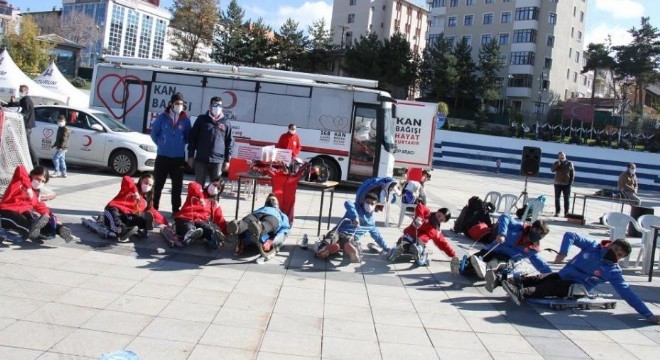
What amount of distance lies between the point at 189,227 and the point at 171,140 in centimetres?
208

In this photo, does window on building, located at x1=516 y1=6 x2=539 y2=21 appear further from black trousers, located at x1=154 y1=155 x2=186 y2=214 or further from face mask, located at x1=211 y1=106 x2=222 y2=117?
black trousers, located at x1=154 y1=155 x2=186 y2=214

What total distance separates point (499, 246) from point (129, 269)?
4.64 metres

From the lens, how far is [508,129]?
49.9m

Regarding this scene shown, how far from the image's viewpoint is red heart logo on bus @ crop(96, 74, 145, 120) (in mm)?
17297

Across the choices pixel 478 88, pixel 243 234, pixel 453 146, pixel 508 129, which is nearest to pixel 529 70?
pixel 478 88

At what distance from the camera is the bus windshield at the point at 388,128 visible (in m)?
16.3

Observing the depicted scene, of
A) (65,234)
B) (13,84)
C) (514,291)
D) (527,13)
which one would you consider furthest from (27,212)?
(527,13)

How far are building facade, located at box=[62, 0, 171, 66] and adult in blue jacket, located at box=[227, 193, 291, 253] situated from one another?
96.1m

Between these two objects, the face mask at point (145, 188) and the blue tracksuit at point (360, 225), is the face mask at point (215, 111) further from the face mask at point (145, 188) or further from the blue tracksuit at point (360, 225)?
the blue tracksuit at point (360, 225)

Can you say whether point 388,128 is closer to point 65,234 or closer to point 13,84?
point 65,234

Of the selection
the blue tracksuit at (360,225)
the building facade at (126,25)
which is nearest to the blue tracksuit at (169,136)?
the blue tracksuit at (360,225)

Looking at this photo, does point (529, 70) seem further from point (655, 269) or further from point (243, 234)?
point (243, 234)

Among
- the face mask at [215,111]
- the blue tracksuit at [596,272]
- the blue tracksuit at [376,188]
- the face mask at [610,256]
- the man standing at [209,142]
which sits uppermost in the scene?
the face mask at [215,111]

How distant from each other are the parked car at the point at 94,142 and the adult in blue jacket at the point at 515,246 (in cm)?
972
